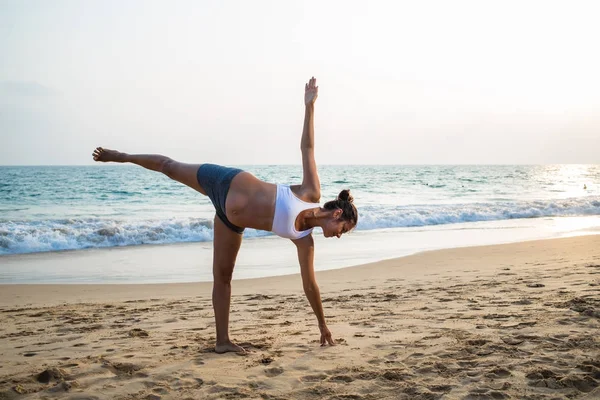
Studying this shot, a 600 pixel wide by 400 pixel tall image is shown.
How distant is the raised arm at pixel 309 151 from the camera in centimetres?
411

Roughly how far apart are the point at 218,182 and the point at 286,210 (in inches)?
21.3

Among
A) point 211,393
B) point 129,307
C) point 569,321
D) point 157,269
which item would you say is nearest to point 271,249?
point 157,269

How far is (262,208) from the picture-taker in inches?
158

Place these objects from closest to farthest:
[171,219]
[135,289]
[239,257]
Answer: [135,289], [239,257], [171,219]

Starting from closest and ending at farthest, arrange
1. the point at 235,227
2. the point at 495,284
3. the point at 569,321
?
the point at 235,227, the point at 569,321, the point at 495,284

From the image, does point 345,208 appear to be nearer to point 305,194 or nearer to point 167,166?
point 305,194

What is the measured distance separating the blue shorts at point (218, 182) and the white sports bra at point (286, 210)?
37cm

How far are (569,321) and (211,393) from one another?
3072 millimetres

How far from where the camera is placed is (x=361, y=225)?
18000 mm

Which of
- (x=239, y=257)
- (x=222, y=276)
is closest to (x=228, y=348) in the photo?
(x=222, y=276)

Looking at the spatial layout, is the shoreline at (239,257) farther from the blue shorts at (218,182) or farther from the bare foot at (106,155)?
the blue shorts at (218,182)

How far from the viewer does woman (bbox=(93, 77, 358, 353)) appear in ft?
13.2

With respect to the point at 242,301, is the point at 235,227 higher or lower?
higher

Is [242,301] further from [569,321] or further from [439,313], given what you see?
[569,321]
